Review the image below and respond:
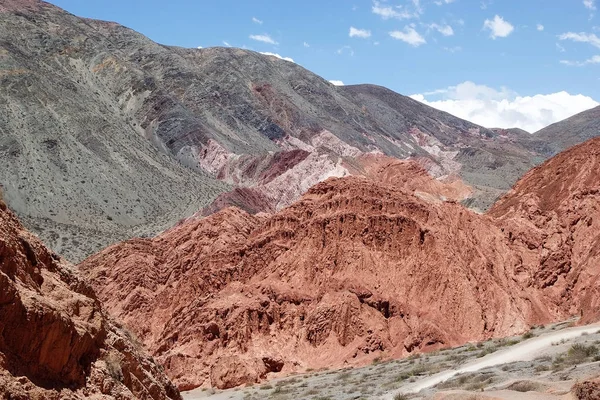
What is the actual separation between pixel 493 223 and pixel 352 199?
22.8 ft

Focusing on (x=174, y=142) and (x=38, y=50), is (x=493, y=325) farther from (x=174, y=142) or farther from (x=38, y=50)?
(x=38, y=50)

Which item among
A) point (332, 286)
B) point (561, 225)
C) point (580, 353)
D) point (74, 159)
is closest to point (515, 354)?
point (580, 353)

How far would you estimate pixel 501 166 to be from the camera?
154625mm

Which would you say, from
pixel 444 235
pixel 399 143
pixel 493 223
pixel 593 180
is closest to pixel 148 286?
pixel 444 235

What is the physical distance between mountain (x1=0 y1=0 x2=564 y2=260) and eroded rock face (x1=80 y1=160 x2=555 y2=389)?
25392 millimetres

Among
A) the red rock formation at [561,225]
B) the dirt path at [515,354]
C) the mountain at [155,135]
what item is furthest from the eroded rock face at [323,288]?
the mountain at [155,135]

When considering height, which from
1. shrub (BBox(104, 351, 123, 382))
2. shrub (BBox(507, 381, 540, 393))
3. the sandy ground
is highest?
shrub (BBox(104, 351, 123, 382))

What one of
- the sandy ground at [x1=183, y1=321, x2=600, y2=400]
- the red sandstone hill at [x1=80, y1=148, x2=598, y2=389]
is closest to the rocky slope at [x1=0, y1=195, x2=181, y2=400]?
the sandy ground at [x1=183, y1=321, x2=600, y2=400]

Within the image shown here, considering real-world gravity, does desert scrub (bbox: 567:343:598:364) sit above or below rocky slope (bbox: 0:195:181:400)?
below

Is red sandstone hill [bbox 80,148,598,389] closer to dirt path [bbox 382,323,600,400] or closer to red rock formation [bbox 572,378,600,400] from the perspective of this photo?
dirt path [bbox 382,323,600,400]

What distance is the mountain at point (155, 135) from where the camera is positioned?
76875 mm

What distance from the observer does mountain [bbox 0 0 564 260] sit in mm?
76875

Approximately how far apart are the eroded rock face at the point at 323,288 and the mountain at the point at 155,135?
83.3 feet

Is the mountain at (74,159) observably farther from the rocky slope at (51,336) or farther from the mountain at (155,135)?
the rocky slope at (51,336)
